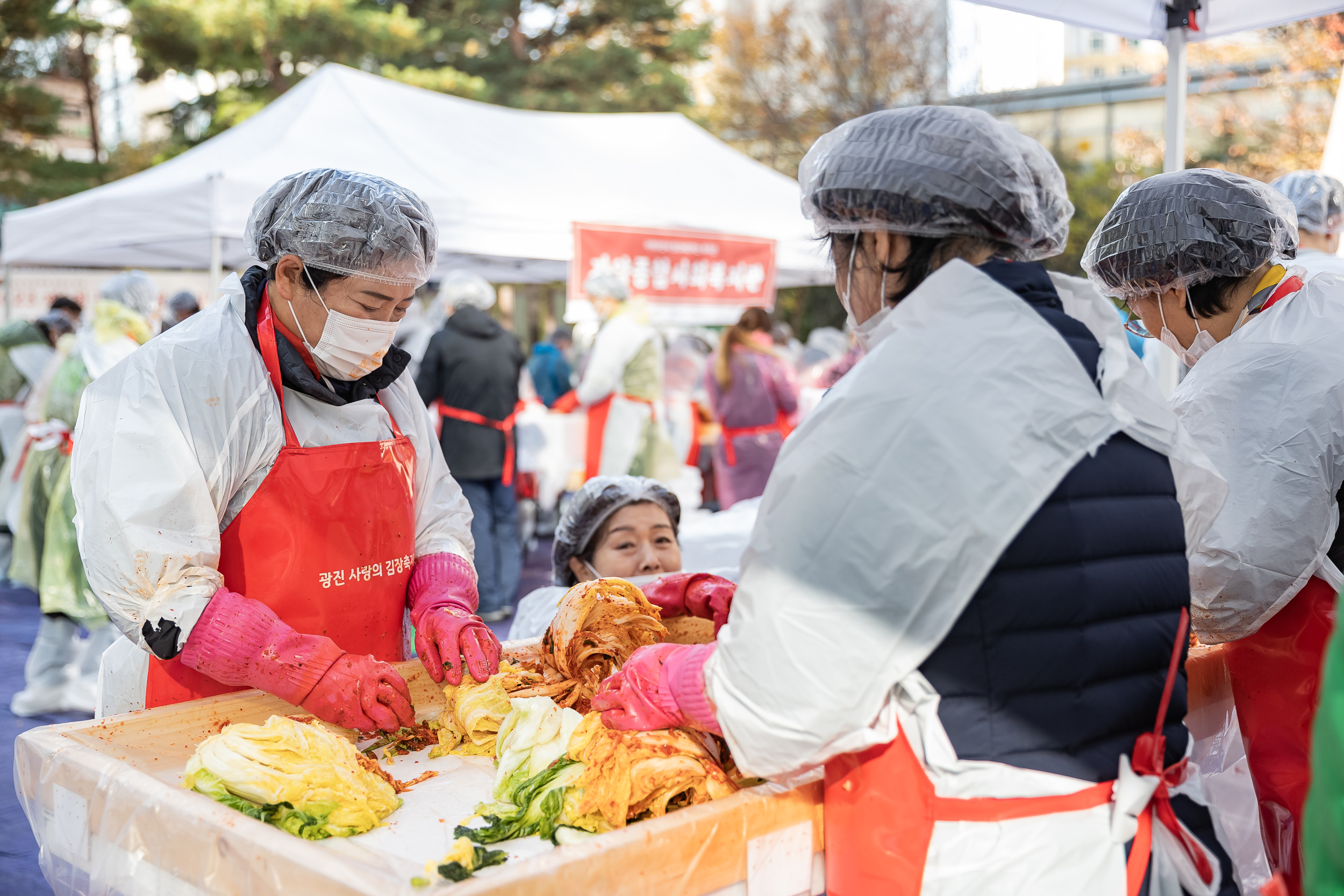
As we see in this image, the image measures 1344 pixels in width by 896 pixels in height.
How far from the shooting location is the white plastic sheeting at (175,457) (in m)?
1.84

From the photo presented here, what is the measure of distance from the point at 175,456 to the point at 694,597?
1.18 meters

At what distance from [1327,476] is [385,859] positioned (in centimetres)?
171

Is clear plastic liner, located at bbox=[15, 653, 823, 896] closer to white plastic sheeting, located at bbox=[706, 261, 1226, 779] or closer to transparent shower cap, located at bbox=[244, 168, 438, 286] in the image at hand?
white plastic sheeting, located at bbox=[706, 261, 1226, 779]

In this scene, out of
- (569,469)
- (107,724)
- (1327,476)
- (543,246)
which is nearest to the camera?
(107,724)

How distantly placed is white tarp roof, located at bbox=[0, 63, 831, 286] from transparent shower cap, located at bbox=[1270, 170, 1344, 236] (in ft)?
12.0

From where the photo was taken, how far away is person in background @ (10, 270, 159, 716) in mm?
5082

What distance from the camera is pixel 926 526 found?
1253 mm

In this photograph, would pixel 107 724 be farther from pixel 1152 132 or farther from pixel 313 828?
pixel 1152 132

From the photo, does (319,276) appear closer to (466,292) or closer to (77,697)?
(77,697)

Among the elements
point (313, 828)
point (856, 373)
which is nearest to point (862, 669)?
point (856, 373)

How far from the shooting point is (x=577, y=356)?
36.6ft

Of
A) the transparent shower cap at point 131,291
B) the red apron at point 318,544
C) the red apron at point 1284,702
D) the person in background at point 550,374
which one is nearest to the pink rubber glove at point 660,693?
the red apron at point 318,544

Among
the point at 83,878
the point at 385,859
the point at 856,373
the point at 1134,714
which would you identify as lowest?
the point at 83,878

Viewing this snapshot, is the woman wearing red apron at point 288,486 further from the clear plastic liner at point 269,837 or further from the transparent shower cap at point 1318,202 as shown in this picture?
the transparent shower cap at point 1318,202
